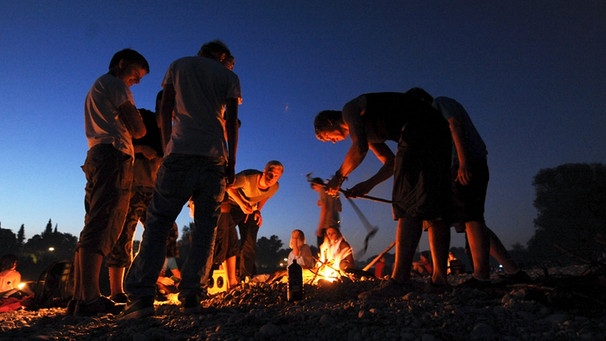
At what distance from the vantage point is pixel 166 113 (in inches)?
126

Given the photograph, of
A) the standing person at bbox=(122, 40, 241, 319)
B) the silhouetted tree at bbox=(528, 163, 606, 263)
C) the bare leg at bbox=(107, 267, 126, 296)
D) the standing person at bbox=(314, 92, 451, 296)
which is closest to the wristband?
the standing person at bbox=(314, 92, 451, 296)

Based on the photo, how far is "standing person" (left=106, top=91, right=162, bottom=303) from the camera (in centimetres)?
402

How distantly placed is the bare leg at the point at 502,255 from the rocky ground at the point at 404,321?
2.24 ft

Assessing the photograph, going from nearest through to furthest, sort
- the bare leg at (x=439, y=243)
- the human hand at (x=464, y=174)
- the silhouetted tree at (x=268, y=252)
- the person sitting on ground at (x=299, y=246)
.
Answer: the bare leg at (x=439, y=243), the human hand at (x=464, y=174), the person sitting on ground at (x=299, y=246), the silhouetted tree at (x=268, y=252)

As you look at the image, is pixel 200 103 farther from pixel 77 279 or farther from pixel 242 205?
pixel 242 205

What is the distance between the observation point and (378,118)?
134 inches

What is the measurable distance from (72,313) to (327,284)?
2.47 m

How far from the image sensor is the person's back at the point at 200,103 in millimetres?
3064

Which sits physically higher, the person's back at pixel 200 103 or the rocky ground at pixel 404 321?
the person's back at pixel 200 103

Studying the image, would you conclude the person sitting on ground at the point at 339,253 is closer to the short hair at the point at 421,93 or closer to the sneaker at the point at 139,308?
the short hair at the point at 421,93

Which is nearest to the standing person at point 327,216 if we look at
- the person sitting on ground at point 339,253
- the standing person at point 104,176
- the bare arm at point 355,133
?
the person sitting on ground at point 339,253

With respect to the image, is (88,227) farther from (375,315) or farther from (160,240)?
(375,315)

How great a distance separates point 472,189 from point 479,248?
0.55m

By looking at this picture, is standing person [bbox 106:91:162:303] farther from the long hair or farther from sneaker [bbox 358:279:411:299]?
the long hair
